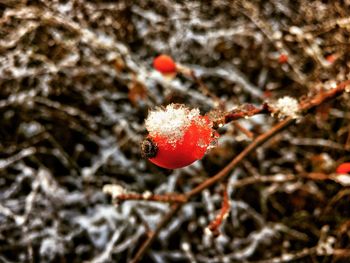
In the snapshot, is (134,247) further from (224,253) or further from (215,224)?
(215,224)

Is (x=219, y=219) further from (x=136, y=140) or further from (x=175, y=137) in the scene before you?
(x=136, y=140)

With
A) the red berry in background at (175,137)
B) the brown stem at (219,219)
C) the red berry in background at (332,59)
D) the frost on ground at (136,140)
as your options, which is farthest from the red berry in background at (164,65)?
the red berry in background at (175,137)

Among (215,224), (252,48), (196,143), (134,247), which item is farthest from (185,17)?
(196,143)

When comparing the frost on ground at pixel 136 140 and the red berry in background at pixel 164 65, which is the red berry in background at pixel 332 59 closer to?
the frost on ground at pixel 136 140

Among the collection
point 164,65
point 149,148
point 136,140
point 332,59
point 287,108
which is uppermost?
point 149,148

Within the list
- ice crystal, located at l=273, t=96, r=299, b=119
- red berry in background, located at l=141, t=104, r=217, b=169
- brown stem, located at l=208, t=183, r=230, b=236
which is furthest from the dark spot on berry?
brown stem, located at l=208, t=183, r=230, b=236

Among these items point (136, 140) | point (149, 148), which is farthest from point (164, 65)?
point (149, 148)

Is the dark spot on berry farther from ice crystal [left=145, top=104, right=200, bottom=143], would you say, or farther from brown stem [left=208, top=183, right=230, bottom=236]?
brown stem [left=208, top=183, right=230, bottom=236]
